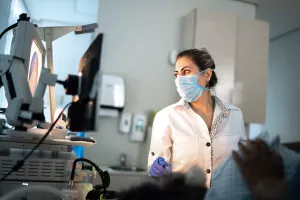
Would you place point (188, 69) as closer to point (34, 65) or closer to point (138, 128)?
point (34, 65)

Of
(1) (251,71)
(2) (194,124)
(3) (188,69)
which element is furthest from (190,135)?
(1) (251,71)

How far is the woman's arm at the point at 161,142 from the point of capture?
A: 1520mm

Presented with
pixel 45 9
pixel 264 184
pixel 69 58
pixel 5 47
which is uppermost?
pixel 45 9

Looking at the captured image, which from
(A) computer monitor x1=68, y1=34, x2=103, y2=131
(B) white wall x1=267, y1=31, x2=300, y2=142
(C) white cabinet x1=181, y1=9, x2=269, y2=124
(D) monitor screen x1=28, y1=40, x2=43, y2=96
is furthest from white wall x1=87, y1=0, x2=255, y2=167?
(B) white wall x1=267, y1=31, x2=300, y2=142

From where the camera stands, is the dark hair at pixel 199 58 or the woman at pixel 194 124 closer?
the woman at pixel 194 124

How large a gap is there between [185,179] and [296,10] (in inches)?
125

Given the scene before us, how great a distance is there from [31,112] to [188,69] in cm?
101

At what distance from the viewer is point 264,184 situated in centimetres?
53

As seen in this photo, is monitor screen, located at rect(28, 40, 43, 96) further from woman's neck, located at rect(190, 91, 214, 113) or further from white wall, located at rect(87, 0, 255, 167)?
white wall, located at rect(87, 0, 255, 167)

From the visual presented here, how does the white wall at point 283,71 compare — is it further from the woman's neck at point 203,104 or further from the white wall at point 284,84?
the woman's neck at point 203,104

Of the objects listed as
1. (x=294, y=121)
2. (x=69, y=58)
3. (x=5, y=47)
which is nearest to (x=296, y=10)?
(x=294, y=121)

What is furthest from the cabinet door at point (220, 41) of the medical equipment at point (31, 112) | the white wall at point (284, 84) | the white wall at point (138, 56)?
the medical equipment at point (31, 112)

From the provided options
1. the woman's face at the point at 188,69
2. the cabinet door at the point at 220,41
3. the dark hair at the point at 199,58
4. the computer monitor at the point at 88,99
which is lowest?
the computer monitor at the point at 88,99

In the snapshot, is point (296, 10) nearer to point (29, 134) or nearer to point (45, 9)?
point (45, 9)
